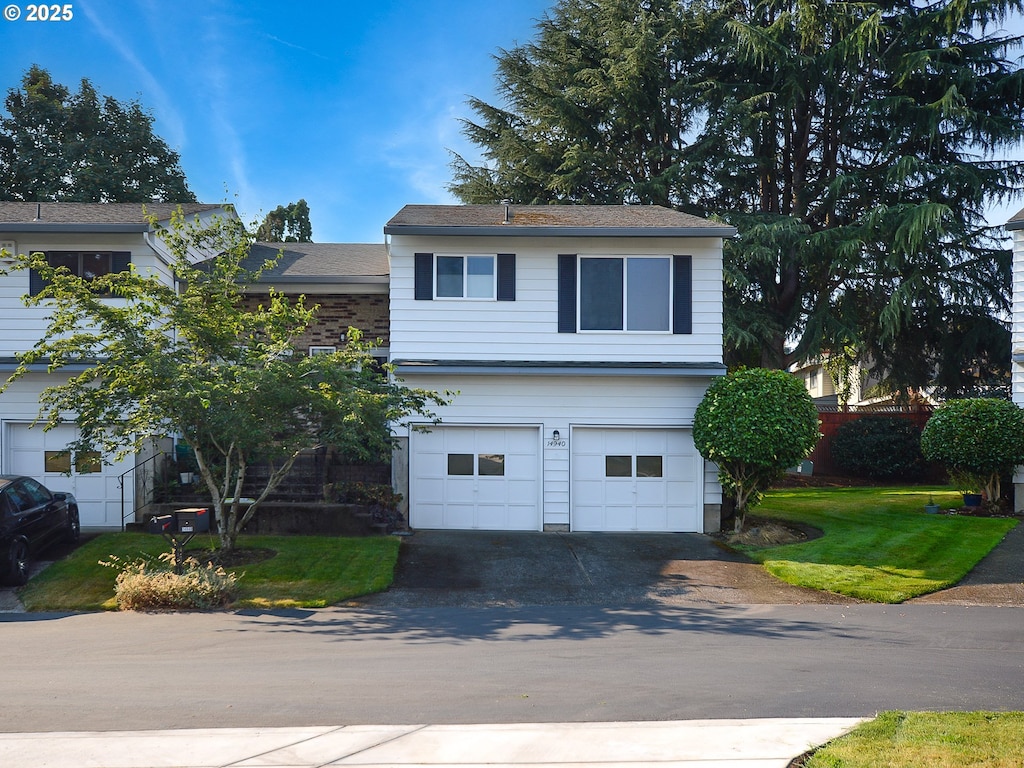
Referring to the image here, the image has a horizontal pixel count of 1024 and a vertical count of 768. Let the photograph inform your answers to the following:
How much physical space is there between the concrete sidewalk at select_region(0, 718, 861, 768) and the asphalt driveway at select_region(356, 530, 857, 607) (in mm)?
5038

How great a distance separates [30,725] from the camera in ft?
21.4

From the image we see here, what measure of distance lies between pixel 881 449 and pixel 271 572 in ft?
61.3

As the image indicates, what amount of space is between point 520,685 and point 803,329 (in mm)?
22462

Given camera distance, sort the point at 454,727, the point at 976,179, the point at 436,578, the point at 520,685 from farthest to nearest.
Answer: the point at 976,179 < the point at 436,578 < the point at 520,685 < the point at 454,727

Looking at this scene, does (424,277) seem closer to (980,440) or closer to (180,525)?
(180,525)

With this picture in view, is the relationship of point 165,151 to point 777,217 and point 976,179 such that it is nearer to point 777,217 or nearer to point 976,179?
point 777,217

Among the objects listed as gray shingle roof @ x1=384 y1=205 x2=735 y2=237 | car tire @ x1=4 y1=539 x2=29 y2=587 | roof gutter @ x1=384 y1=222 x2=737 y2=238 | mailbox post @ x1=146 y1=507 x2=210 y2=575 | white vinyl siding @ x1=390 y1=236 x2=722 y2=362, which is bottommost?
car tire @ x1=4 y1=539 x2=29 y2=587

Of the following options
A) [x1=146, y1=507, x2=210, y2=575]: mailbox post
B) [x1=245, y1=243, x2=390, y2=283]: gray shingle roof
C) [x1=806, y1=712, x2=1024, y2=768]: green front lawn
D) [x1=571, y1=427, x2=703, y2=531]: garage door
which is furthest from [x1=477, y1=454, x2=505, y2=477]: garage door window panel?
[x1=806, y1=712, x2=1024, y2=768]: green front lawn

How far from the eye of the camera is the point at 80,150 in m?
30.6

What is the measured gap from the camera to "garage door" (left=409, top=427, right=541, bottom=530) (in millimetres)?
16594

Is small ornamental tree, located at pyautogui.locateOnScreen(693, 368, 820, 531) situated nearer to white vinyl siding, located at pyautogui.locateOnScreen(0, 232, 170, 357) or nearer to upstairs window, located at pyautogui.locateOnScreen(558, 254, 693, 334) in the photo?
upstairs window, located at pyautogui.locateOnScreen(558, 254, 693, 334)

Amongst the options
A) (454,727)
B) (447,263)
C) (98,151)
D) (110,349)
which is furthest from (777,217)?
(98,151)

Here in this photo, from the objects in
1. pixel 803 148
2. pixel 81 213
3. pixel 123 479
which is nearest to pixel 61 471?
pixel 123 479

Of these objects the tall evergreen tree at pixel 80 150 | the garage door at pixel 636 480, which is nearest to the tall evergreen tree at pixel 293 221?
the tall evergreen tree at pixel 80 150
